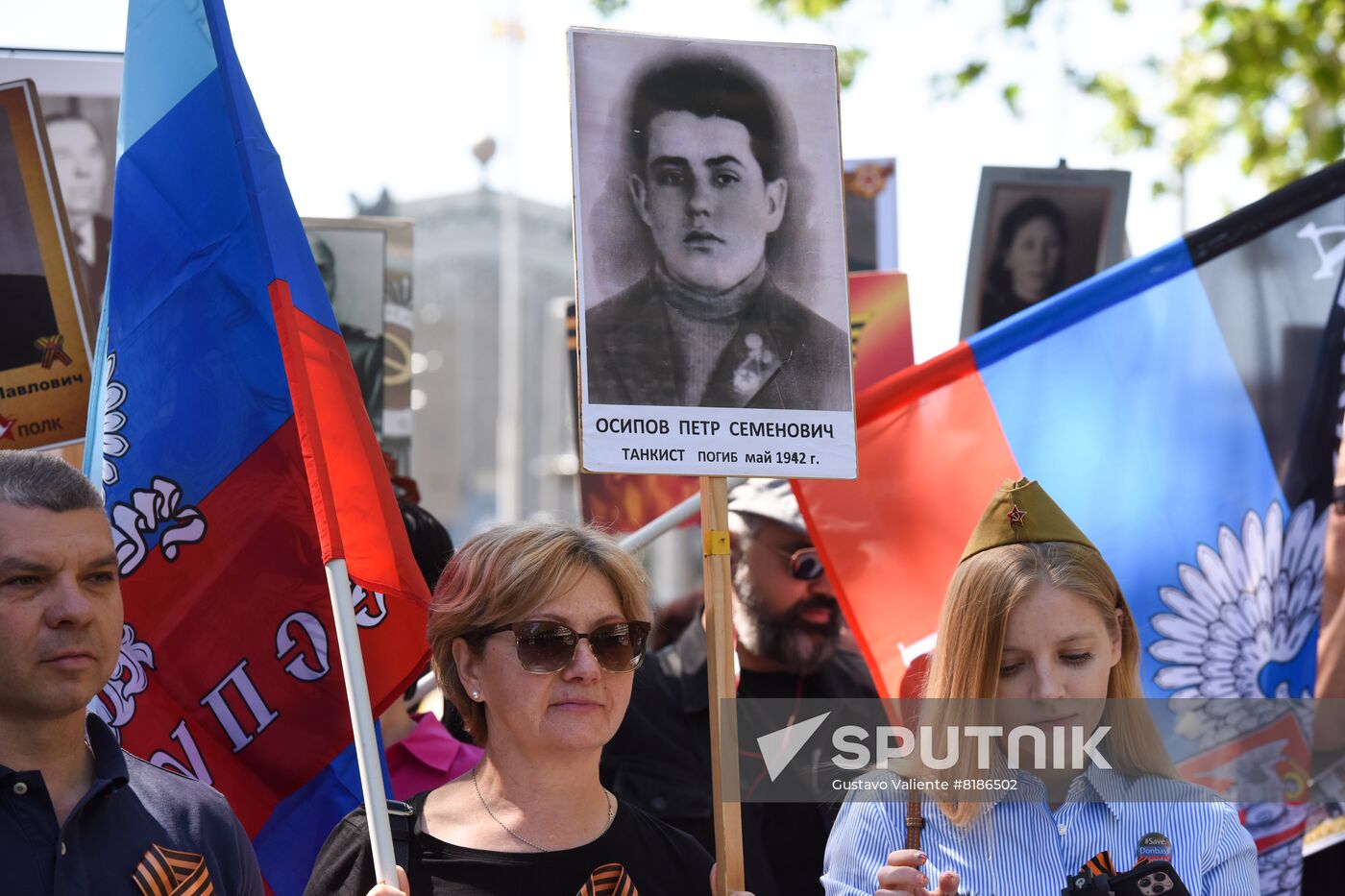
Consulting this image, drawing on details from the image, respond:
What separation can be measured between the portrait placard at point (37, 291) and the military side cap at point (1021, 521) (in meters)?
2.21

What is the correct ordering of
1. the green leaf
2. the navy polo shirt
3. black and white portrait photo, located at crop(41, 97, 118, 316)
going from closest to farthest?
1. the navy polo shirt
2. black and white portrait photo, located at crop(41, 97, 118, 316)
3. the green leaf

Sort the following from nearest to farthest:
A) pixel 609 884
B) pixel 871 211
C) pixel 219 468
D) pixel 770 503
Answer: pixel 609 884, pixel 219 468, pixel 770 503, pixel 871 211

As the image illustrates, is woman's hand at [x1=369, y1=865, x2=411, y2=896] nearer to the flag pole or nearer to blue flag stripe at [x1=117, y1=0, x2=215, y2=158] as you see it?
the flag pole

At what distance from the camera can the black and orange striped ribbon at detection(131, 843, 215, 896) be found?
258cm

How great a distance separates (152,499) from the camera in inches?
133

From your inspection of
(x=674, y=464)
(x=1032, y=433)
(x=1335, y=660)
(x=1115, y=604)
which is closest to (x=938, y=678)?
(x=1115, y=604)

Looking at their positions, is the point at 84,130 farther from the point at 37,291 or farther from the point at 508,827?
the point at 508,827

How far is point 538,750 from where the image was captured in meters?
2.90

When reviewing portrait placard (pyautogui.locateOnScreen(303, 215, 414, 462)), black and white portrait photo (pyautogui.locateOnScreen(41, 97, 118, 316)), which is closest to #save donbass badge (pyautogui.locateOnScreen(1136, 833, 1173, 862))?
portrait placard (pyautogui.locateOnScreen(303, 215, 414, 462))

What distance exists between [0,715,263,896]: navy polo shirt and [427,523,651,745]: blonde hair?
0.49 meters

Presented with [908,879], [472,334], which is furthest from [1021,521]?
[472,334]

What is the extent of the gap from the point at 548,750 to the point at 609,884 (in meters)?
0.26

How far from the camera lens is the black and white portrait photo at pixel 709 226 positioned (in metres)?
3.10

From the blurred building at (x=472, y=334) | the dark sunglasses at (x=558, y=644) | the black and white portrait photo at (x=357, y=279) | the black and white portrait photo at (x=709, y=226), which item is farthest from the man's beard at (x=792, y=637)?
the blurred building at (x=472, y=334)
